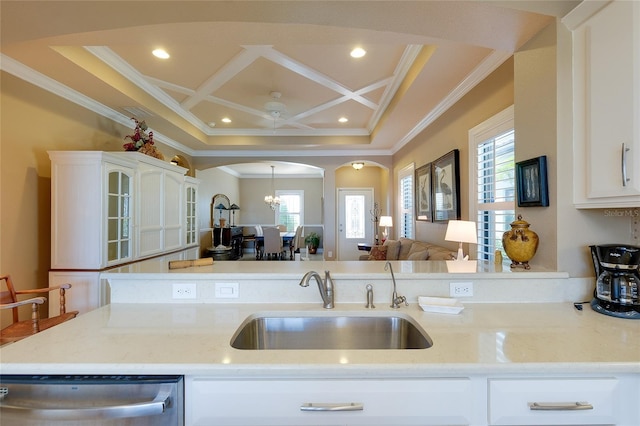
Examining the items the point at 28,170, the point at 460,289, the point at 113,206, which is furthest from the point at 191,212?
the point at 460,289

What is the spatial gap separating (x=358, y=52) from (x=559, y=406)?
294 cm

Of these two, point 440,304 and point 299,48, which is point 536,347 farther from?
point 299,48

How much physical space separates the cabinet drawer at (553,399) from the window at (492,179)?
1621 mm

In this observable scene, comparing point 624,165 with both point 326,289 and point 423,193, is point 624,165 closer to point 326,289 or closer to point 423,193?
point 326,289

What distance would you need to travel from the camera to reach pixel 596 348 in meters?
1.01

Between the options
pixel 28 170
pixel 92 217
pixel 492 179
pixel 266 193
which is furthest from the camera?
pixel 266 193

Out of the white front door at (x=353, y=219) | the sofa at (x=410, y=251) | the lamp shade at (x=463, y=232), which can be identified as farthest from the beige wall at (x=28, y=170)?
the white front door at (x=353, y=219)

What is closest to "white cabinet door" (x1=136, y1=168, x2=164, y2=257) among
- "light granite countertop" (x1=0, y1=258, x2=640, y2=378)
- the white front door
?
"light granite countertop" (x1=0, y1=258, x2=640, y2=378)

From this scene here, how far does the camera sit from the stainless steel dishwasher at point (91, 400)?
0.90 m

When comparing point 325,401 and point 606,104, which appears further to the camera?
point 606,104

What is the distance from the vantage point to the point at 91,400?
0.92 meters

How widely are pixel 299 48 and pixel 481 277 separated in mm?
2543

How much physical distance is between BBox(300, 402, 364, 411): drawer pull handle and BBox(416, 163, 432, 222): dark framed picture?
136 inches

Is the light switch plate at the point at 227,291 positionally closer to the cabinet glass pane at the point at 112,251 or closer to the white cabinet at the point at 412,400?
the white cabinet at the point at 412,400
